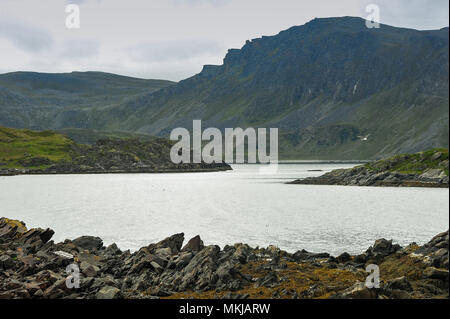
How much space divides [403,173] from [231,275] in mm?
124302

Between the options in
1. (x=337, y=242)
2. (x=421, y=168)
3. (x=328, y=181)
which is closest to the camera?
(x=337, y=242)

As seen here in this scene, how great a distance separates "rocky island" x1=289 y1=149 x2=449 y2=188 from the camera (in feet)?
423

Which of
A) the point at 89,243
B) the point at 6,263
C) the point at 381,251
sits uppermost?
the point at 381,251

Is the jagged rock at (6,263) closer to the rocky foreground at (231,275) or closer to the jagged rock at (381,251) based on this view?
the rocky foreground at (231,275)

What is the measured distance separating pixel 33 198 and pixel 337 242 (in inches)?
3638

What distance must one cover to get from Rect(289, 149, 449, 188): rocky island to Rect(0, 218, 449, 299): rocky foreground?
336 feet

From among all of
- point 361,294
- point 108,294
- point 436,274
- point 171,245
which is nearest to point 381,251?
point 436,274

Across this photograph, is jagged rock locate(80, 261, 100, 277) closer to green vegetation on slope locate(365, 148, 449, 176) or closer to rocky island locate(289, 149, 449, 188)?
rocky island locate(289, 149, 449, 188)

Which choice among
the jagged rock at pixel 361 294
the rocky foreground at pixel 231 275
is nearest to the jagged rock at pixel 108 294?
the rocky foreground at pixel 231 275

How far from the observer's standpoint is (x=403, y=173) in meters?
140

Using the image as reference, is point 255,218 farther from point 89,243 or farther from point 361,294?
point 361,294

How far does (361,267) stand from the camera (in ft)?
101
